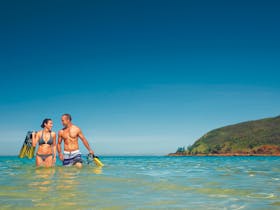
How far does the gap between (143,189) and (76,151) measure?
6.75m

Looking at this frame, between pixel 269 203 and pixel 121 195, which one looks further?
pixel 121 195

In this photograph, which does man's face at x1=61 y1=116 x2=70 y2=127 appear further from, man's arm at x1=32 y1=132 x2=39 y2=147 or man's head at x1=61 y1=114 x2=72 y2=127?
man's arm at x1=32 y1=132 x2=39 y2=147

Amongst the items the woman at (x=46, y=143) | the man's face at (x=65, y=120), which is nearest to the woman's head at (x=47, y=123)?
the woman at (x=46, y=143)

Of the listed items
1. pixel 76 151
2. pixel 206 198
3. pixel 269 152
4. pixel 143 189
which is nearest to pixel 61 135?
pixel 76 151

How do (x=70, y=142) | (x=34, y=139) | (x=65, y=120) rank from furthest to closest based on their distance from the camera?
(x=70, y=142)
(x=65, y=120)
(x=34, y=139)

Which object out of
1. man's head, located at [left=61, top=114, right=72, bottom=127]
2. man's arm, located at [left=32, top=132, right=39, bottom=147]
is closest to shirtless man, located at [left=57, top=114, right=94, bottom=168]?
man's head, located at [left=61, top=114, right=72, bottom=127]

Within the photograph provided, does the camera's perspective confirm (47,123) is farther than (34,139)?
No

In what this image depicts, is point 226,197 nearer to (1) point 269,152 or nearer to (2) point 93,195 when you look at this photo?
(2) point 93,195

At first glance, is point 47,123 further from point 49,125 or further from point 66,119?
point 66,119

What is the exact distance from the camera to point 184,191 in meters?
7.70

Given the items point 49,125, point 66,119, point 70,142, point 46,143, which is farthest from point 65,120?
point 46,143

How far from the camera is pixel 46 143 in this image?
44.5ft

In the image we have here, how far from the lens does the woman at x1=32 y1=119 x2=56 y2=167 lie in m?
13.4

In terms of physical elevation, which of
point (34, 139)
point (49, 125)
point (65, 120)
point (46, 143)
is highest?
point (65, 120)
